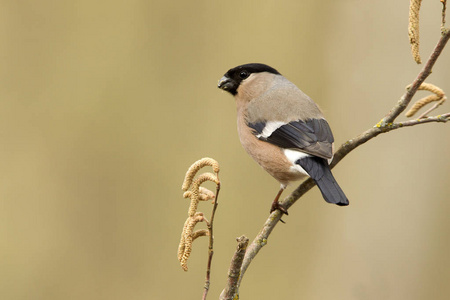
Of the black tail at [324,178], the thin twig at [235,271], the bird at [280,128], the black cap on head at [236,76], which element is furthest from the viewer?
the black cap on head at [236,76]

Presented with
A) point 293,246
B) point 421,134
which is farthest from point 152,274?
point 421,134

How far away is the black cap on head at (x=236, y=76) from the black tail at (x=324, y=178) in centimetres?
91

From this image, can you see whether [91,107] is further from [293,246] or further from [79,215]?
[293,246]

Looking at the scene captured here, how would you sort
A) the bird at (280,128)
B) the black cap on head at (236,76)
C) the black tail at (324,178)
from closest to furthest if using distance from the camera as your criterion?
the black tail at (324,178), the bird at (280,128), the black cap on head at (236,76)

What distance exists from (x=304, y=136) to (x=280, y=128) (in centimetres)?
20

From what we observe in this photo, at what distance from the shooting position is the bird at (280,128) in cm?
282

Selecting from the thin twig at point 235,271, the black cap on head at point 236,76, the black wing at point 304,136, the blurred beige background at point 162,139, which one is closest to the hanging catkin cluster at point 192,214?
the thin twig at point 235,271

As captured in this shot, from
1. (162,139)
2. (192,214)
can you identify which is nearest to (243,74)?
(192,214)

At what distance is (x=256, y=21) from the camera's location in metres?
6.05

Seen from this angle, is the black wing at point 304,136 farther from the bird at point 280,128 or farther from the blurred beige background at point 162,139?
the blurred beige background at point 162,139

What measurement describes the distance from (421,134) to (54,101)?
138 inches

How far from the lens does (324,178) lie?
8.67ft

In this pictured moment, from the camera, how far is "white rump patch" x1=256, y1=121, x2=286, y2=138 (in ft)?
10.4

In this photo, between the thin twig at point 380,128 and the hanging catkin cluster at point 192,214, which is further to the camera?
the thin twig at point 380,128
